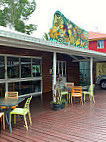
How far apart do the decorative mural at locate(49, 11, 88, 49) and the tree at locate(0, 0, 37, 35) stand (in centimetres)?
1207

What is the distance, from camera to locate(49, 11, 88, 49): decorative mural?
29.1 feet

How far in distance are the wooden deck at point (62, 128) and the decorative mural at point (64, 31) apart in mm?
4575

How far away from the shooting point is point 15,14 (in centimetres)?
2173

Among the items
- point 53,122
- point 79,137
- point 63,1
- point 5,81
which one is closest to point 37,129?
point 53,122

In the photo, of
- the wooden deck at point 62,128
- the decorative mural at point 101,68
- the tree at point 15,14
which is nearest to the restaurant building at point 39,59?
the wooden deck at point 62,128

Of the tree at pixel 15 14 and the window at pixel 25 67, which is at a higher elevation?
the tree at pixel 15 14

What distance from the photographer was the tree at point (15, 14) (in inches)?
843

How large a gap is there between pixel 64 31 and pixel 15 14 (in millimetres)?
14278

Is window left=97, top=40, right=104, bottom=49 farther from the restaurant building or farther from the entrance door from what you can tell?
the entrance door

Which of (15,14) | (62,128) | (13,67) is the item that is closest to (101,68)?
(13,67)

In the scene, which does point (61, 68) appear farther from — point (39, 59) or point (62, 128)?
point (62, 128)

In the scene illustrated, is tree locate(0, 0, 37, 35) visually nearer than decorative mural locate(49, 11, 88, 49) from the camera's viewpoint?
No

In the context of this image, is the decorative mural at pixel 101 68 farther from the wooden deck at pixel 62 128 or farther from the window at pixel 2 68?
the window at pixel 2 68

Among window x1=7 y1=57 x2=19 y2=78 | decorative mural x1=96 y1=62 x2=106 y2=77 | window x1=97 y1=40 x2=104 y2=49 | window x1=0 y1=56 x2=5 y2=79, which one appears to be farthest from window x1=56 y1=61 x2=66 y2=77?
window x1=97 y1=40 x2=104 y2=49
